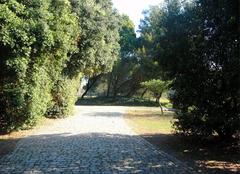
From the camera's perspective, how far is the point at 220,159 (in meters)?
11.7

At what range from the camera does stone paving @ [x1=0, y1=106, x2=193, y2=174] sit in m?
9.89

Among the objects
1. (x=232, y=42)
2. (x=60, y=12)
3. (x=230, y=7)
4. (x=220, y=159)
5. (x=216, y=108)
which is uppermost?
(x=60, y=12)

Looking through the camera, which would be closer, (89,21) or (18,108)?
(18,108)

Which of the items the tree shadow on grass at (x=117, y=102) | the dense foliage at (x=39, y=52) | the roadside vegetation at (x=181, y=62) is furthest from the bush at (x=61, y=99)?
the tree shadow on grass at (x=117, y=102)

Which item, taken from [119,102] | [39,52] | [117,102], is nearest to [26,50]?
[39,52]

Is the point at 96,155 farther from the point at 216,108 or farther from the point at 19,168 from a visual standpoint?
the point at 216,108

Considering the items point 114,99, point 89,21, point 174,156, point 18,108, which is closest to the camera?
point 174,156

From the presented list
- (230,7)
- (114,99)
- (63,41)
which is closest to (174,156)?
(230,7)

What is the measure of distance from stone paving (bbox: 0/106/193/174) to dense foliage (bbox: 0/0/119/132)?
1545 millimetres

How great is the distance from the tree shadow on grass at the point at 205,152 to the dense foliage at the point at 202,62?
581 mm

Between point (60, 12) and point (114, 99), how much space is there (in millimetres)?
40699

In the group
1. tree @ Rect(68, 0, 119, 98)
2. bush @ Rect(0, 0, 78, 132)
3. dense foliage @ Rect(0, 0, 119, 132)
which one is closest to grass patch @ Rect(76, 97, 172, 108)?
tree @ Rect(68, 0, 119, 98)

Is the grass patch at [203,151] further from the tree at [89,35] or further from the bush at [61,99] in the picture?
the tree at [89,35]

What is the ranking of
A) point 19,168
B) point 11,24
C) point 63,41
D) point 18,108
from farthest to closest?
point 18,108 < point 63,41 < point 11,24 < point 19,168
